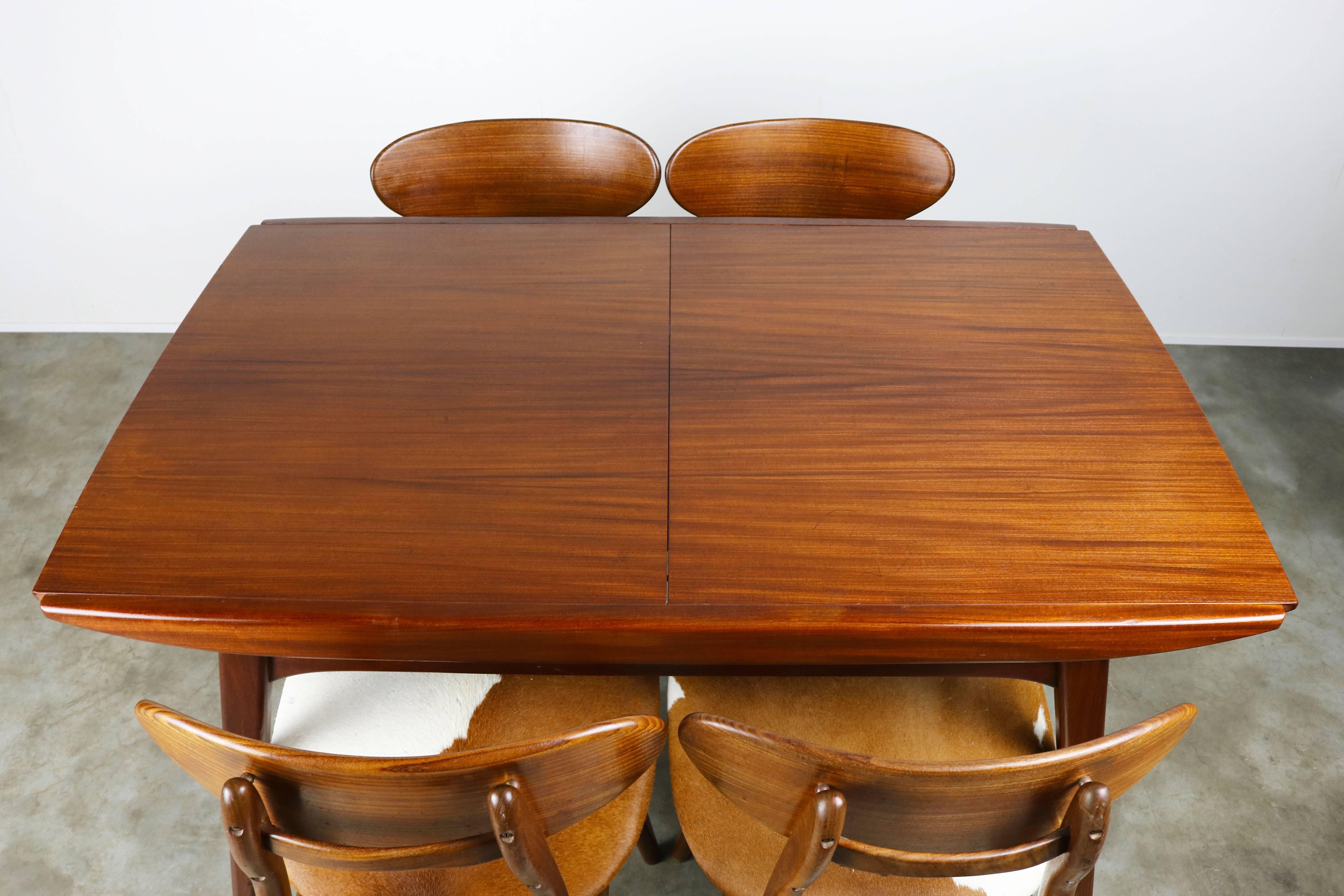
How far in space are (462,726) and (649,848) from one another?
47 cm

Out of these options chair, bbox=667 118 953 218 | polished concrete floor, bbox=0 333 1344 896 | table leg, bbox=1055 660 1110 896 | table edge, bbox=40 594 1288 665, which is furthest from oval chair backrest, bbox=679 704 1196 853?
chair, bbox=667 118 953 218

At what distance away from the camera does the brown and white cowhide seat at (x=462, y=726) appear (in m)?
0.94

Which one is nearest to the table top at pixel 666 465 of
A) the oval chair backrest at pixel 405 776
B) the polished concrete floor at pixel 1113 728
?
the oval chair backrest at pixel 405 776

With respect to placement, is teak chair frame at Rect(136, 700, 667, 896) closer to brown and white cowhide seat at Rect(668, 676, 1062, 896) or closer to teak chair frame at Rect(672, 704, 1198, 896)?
teak chair frame at Rect(672, 704, 1198, 896)

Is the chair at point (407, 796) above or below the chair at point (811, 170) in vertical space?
below

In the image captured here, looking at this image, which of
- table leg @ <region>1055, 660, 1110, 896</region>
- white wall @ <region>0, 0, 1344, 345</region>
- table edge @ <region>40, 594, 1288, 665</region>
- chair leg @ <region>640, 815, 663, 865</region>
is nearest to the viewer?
table edge @ <region>40, 594, 1288, 665</region>

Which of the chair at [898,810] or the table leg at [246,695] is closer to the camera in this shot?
the chair at [898,810]

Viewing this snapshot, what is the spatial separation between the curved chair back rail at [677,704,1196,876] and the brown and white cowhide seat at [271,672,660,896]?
A: 0.84ft

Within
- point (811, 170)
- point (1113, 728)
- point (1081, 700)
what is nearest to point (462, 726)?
point (1081, 700)

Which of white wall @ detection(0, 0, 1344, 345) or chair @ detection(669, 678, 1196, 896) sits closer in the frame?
chair @ detection(669, 678, 1196, 896)

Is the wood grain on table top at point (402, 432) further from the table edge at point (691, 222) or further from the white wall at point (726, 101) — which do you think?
the white wall at point (726, 101)

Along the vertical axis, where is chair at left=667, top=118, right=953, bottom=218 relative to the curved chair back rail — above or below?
above

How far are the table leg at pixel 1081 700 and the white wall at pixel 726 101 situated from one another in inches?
60.7

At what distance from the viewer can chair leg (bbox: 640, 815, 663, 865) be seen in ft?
4.47
